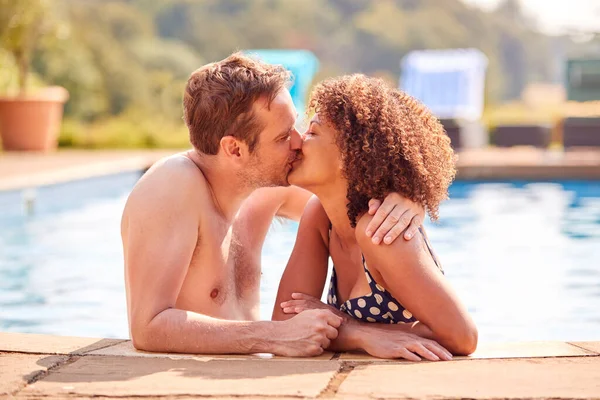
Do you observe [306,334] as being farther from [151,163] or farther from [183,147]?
[183,147]

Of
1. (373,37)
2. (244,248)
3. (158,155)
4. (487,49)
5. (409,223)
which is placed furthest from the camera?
(487,49)

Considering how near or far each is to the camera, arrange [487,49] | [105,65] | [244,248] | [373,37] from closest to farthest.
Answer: [244,248] → [105,65] → [373,37] → [487,49]

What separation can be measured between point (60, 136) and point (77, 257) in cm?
838

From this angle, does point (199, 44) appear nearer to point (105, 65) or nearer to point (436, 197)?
point (105, 65)

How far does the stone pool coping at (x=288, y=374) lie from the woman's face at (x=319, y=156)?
54cm

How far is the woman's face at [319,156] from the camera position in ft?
9.29

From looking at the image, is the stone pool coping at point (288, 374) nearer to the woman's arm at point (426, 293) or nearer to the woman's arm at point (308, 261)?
the woman's arm at point (426, 293)

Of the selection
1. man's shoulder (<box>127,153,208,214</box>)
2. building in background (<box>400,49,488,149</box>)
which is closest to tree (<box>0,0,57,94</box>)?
building in background (<box>400,49,488,149</box>)

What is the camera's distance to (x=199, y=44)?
1409 inches

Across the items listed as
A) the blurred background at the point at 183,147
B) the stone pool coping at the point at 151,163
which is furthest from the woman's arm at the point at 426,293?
the stone pool coping at the point at 151,163

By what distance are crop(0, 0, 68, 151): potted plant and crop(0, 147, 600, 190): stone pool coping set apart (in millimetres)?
544

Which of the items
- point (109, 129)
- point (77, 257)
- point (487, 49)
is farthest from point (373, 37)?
point (77, 257)

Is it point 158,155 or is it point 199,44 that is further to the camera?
point 199,44

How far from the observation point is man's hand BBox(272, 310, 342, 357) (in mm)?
2613
